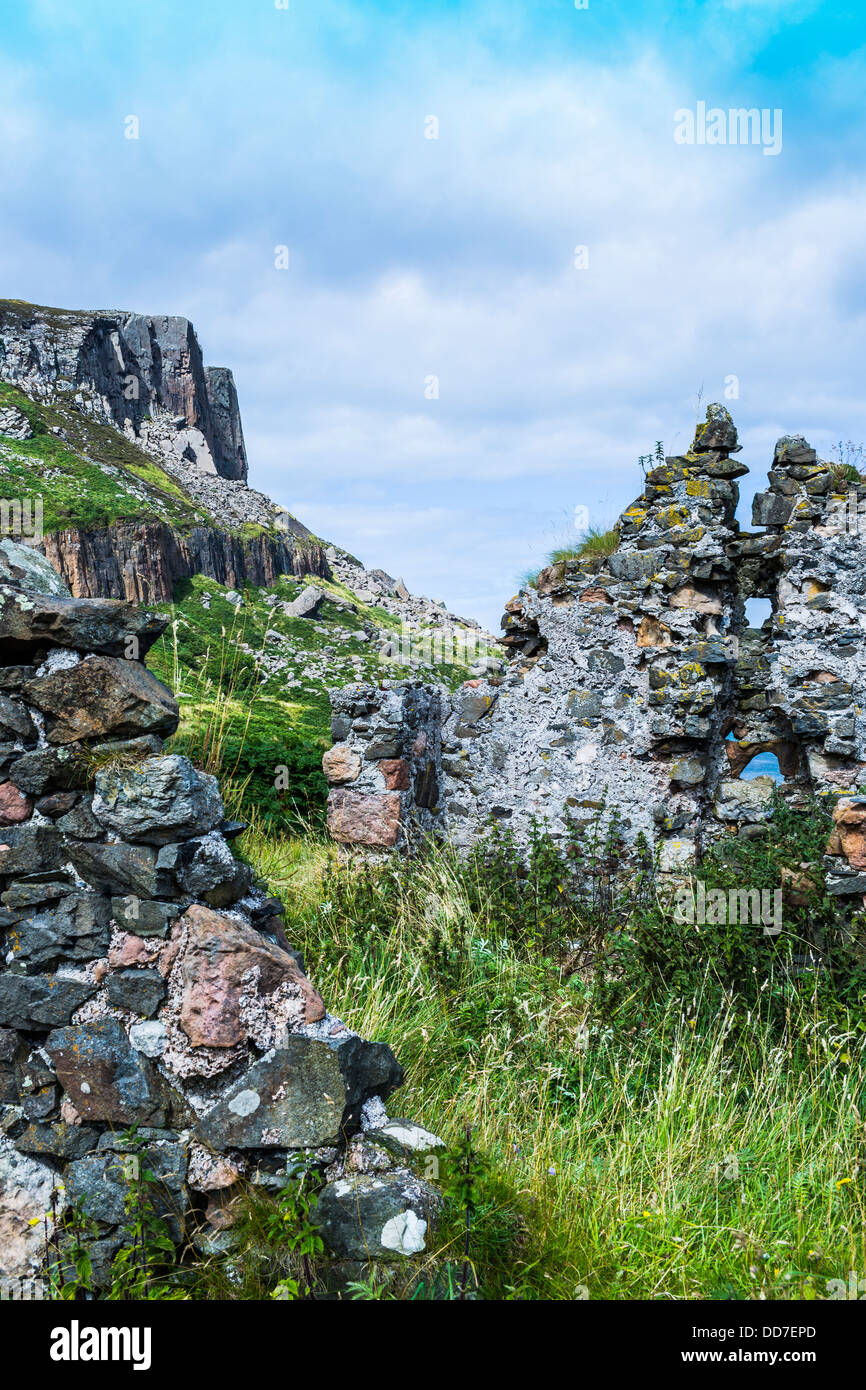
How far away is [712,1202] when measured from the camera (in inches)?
106

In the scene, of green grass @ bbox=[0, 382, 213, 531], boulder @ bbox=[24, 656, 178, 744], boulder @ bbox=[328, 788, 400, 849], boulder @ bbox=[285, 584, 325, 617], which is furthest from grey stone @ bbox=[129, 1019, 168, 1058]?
boulder @ bbox=[285, 584, 325, 617]

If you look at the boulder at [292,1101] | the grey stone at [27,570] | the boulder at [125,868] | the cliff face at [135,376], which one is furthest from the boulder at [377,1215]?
the cliff face at [135,376]

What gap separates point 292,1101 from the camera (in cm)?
230

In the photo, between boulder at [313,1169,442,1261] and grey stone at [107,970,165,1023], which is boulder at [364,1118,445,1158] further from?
grey stone at [107,970,165,1023]

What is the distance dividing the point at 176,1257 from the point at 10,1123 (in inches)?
25.5

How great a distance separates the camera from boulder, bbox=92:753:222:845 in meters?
2.48

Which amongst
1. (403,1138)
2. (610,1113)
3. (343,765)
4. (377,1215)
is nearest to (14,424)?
(343,765)

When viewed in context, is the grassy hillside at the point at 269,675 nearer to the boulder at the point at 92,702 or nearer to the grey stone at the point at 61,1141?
the boulder at the point at 92,702

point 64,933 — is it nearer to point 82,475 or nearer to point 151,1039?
point 151,1039

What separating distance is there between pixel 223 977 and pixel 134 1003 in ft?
1.01

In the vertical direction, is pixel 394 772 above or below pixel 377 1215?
above

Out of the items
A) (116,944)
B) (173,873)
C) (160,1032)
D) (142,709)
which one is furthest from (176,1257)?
(142,709)
